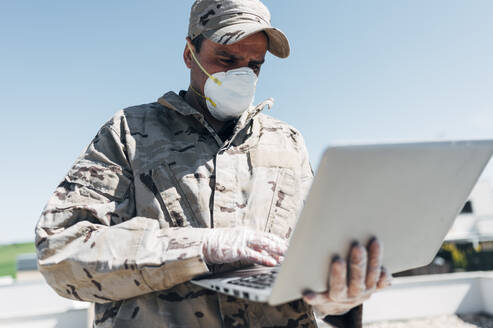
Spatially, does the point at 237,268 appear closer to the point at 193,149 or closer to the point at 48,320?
the point at 193,149

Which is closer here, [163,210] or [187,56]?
[163,210]

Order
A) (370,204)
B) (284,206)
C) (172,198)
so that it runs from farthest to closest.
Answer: (284,206), (172,198), (370,204)

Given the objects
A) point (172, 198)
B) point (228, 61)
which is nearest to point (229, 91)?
point (228, 61)

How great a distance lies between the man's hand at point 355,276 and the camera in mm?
975

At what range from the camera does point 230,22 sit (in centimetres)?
191

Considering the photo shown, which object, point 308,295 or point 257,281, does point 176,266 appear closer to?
point 257,281

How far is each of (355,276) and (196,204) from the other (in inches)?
30.7

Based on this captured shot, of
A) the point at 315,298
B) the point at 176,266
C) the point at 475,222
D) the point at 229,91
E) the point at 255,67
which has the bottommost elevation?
the point at 475,222

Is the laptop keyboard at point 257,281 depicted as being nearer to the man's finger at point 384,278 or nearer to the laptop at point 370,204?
the laptop at point 370,204

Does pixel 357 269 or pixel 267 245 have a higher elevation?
pixel 357 269

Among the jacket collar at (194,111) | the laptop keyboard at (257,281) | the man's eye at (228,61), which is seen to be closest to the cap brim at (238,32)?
the man's eye at (228,61)

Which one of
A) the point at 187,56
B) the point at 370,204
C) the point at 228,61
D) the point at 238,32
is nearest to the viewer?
the point at 370,204

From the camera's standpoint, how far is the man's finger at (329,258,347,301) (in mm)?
965

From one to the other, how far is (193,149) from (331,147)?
1038mm
